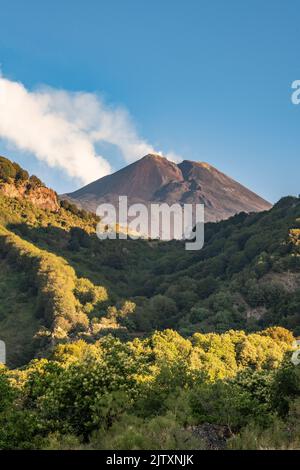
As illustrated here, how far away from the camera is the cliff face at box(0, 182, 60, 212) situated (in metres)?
85.6

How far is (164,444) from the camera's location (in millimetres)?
11656

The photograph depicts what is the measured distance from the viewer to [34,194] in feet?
295

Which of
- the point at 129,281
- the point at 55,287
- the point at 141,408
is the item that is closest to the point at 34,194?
the point at 129,281

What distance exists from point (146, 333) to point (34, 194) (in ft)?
145

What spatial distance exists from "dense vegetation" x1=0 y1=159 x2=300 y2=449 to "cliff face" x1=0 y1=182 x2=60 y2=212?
2.12 meters

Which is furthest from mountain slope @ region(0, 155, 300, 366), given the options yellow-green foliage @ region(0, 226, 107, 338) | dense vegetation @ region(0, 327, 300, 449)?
dense vegetation @ region(0, 327, 300, 449)

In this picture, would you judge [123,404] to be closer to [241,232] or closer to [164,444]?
[164,444]

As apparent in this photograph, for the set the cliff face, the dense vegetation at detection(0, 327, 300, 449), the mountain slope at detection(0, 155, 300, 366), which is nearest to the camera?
the dense vegetation at detection(0, 327, 300, 449)

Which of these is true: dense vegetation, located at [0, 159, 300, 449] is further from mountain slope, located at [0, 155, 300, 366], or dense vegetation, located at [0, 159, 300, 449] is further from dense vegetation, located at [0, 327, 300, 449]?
mountain slope, located at [0, 155, 300, 366]

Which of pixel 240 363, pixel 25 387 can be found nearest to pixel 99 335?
pixel 240 363

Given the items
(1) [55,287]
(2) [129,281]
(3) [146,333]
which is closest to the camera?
(3) [146,333]

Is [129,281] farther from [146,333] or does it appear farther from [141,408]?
[141,408]

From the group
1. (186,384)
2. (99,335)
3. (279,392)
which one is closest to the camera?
(279,392)
